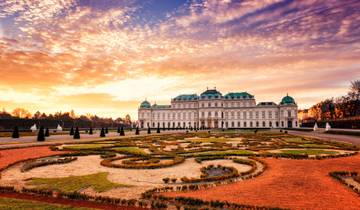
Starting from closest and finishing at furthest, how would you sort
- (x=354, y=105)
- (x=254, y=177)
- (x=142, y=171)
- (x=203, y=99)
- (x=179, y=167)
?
(x=254, y=177), (x=142, y=171), (x=179, y=167), (x=354, y=105), (x=203, y=99)

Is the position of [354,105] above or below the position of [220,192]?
above

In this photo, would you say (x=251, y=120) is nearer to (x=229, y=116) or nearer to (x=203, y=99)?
(x=229, y=116)

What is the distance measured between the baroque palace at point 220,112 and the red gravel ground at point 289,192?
86773 mm

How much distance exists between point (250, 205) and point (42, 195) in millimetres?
5144

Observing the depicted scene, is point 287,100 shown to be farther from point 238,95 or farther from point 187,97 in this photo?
point 187,97

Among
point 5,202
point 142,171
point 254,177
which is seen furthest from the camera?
point 142,171

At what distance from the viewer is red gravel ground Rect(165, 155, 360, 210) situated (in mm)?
6069

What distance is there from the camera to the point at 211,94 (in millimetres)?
98562

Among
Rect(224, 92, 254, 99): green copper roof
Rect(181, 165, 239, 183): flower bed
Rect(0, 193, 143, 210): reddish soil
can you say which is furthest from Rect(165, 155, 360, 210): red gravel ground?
Rect(224, 92, 254, 99): green copper roof

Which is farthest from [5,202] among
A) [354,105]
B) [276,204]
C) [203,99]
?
[203,99]

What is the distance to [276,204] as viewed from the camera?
5996 millimetres

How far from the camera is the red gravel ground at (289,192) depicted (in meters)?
6.07

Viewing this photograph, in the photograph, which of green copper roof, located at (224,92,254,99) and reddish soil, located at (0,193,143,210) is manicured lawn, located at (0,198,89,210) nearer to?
reddish soil, located at (0,193,143,210)

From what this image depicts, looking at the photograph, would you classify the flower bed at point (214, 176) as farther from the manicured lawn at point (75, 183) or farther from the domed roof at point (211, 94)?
the domed roof at point (211, 94)
